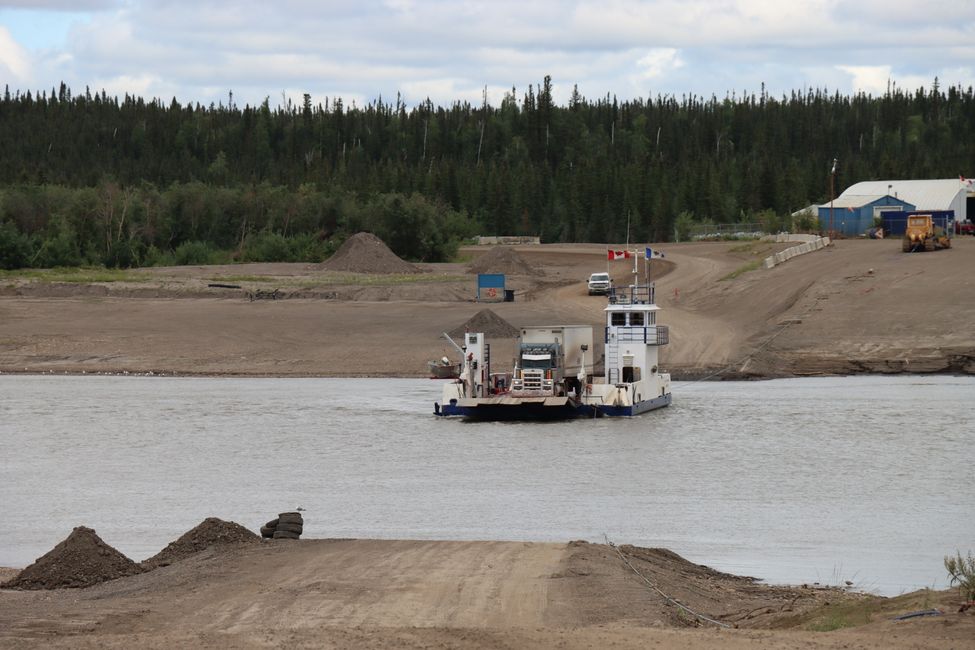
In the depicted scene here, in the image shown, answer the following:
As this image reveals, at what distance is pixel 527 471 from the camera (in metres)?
33.8

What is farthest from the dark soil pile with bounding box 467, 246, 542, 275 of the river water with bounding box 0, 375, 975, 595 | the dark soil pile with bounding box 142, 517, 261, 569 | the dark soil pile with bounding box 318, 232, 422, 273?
the dark soil pile with bounding box 142, 517, 261, 569

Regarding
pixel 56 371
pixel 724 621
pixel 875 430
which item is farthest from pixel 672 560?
pixel 56 371

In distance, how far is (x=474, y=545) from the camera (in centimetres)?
2083

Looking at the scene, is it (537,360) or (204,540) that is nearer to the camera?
(204,540)

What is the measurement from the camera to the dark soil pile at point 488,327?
60688 mm

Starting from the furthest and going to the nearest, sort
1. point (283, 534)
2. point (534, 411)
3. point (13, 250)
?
point (13, 250), point (534, 411), point (283, 534)

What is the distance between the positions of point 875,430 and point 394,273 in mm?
50883

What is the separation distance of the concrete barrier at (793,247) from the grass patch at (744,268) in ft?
2.06

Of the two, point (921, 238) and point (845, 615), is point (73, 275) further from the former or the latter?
point (845, 615)

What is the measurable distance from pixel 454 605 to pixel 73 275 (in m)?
69.0

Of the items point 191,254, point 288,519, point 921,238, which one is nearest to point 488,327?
point 921,238

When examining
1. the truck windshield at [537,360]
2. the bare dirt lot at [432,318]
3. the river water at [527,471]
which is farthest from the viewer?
the bare dirt lot at [432,318]

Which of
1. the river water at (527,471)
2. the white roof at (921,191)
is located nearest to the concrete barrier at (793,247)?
the white roof at (921,191)

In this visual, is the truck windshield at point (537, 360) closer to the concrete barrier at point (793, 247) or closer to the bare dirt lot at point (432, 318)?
the bare dirt lot at point (432, 318)
